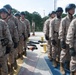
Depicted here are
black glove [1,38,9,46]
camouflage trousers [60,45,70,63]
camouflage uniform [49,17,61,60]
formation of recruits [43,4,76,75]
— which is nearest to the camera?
black glove [1,38,9,46]

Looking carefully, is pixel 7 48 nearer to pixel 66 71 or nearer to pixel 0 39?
pixel 0 39

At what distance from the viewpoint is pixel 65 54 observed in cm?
684

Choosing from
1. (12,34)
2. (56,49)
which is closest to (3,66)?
(12,34)

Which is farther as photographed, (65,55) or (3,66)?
(65,55)

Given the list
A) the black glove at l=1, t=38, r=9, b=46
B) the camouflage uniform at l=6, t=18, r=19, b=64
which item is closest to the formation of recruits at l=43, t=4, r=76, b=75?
the camouflage uniform at l=6, t=18, r=19, b=64

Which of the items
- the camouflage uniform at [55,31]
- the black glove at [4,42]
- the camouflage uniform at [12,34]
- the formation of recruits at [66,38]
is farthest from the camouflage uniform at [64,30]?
the black glove at [4,42]

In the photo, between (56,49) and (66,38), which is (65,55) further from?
(56,49)

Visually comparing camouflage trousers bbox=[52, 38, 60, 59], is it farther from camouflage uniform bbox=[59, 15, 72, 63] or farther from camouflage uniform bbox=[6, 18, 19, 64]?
camouflage uniform bbox=[6, 18, 19, 64]

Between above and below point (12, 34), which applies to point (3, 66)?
below

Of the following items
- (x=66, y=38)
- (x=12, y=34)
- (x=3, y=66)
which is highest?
(x=12, y=34)

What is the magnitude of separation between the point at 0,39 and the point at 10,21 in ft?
5.73

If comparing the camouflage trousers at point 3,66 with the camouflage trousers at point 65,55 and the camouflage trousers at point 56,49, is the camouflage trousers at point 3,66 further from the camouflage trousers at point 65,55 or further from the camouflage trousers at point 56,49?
the camouflage trousers at point 56,49

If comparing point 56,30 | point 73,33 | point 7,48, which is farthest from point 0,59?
point 56,30

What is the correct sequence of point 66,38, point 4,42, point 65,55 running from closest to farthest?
point 4,42, point 66,38, point 65,55
